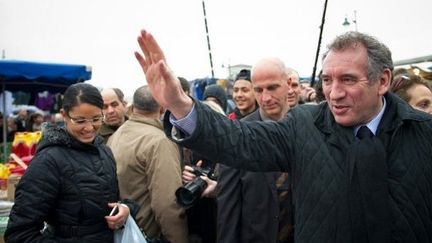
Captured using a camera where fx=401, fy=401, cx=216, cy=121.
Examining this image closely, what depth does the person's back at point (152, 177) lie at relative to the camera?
2.97 m

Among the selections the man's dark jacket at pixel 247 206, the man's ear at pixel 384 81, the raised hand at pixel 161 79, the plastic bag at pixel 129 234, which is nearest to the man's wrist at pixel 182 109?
the raised hand at pixel 161 79

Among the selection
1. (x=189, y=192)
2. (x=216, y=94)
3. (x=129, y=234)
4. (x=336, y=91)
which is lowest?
(x=129, y=234)

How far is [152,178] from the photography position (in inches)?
118

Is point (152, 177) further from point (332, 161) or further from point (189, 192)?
point (332, 161)

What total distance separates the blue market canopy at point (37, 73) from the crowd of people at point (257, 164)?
174 inches

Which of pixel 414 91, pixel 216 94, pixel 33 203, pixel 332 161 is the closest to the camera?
pixel 332 161

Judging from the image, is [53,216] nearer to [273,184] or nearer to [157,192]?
[157,192]

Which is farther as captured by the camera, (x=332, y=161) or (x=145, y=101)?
(x=145, y=101)

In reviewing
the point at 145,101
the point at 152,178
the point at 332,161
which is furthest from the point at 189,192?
the point at 332,161

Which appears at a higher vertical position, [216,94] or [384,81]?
[384,81]

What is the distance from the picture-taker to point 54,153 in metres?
2.35

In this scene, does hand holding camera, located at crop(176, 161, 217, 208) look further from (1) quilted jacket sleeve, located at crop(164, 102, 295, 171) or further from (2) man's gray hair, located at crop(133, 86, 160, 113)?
(1) quilted jacket sleeve, located at crop(164, 102, 295, 171)

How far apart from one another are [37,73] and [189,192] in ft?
17.7

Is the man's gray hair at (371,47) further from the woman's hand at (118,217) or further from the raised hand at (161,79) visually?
the woman's hand at (118,217)
